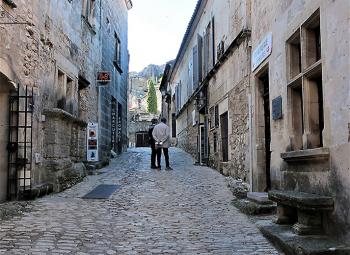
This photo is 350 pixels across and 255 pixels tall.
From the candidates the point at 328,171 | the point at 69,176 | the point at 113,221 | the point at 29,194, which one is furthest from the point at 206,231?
the point at 69,176

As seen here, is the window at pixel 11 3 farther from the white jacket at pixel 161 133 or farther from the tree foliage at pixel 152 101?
the tree foliage at pixel 152 101

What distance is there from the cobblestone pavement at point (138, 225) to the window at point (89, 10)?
4953 millimetres

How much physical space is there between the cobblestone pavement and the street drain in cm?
15

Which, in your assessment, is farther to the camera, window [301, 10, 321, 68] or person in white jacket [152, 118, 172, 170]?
person in white jacket [152, 118, 172, 170]

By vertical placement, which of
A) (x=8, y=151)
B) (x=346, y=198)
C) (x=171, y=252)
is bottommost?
(x=171, y=252)

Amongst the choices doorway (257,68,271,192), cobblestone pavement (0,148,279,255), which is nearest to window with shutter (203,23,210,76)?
cobblestone pavement (0,148,279,255)

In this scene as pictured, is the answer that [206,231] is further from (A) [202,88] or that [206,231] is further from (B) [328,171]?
(A) [202,88]

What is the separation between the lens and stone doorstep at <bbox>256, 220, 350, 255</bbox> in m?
3.50

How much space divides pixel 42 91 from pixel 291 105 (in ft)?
15.9

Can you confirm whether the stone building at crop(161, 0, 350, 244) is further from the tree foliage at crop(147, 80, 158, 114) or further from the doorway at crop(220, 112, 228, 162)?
the tree foliage at crop(147, 80, 158, 114)

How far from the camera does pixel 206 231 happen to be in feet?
17.5

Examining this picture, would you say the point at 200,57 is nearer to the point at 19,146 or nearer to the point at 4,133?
the point at 19,146

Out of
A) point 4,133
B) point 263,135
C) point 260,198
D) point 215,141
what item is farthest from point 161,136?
point 260,198

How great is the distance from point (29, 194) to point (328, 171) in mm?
5219
